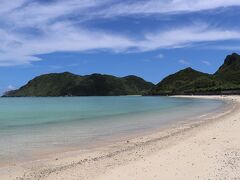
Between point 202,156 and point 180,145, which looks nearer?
point 202,156

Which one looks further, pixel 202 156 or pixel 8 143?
pixel 8 143

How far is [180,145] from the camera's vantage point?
54.3ft

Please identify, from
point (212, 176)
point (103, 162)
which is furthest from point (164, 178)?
point (103, 162)

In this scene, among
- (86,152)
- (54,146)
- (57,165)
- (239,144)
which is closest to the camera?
(57,165)

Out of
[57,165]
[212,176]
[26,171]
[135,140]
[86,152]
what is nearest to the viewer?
[212,176]

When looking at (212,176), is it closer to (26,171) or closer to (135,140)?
(26,171)

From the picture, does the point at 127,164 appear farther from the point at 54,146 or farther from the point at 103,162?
the point at 54,146

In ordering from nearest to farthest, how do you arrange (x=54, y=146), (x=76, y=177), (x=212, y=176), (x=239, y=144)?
(x=212, y=176) < (x=76, y=177) < (x=239, y=144) < (x=54, y=146)

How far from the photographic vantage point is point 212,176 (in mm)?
10305

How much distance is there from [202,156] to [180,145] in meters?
3.34

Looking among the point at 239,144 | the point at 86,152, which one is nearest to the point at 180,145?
the point at 239,144

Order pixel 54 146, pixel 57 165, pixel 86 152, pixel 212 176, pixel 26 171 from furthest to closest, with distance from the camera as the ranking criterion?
1. pixel 54 146
2. pixel 86 152
3. pixel 57 165
4. pixel 26 171
5. pixel 212 176

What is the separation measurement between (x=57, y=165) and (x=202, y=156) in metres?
4.69

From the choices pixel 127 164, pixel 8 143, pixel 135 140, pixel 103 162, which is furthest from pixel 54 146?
pixel 127 164
